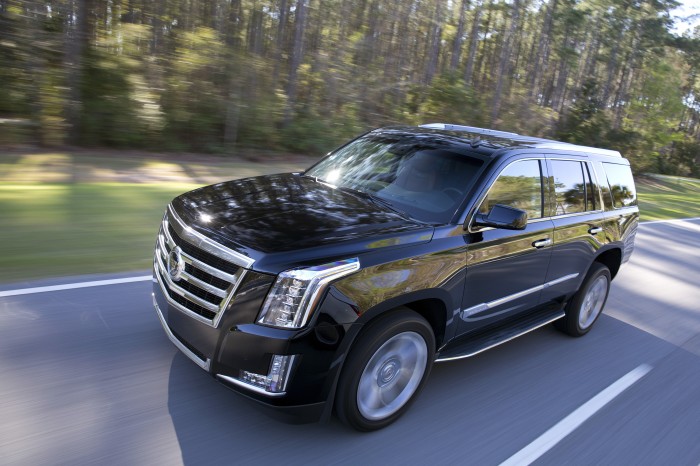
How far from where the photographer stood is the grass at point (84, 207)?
548 cm

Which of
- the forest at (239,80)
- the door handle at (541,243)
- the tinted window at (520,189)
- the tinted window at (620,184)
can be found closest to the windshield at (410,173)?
the tinted window at (520,189)

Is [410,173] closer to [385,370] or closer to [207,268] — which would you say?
[385,370]

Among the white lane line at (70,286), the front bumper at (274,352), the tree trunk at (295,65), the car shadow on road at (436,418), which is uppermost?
the tree trunk at (295,65)

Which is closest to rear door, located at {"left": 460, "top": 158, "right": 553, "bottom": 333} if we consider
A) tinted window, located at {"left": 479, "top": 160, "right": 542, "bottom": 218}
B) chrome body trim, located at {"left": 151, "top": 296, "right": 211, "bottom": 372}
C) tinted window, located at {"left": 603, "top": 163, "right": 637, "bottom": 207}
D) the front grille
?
tinted window, located at {"left": 479, "top": 160, "right": 542, "bottom": 218}

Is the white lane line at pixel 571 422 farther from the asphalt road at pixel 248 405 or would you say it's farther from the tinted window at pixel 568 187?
the tinted window at pixel 568 187

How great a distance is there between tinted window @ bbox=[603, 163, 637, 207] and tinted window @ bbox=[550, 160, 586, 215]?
0.68 metres

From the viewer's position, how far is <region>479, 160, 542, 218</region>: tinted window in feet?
12.9

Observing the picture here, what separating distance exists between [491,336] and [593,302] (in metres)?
2.06

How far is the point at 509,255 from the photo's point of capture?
3.98 meters

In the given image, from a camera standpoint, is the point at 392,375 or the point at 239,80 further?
the point at 239,80

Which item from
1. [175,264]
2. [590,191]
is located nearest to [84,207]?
[175,264]

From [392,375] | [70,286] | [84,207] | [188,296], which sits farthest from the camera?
[84,207]

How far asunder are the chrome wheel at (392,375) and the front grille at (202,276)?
0.93 m

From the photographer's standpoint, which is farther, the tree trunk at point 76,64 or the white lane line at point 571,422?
the tree trunk at point 76,64
